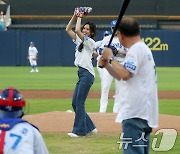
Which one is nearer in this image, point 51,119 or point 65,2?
point 51,119

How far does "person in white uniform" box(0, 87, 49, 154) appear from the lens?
465 cm

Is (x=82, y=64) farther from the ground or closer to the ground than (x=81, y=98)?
farther from the ground

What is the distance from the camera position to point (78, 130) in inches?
454

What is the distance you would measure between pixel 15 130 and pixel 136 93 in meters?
2.21

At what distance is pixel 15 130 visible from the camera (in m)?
4.71

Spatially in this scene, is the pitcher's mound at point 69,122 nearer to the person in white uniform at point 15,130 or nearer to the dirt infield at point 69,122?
the dirt infield at point 69,122

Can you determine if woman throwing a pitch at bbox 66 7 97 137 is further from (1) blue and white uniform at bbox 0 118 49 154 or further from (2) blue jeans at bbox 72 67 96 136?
(1) blue and white uniform at bbox 0 118 49 154

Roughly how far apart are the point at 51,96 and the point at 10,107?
54.2 feet

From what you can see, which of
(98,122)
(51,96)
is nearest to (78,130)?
(98,122)

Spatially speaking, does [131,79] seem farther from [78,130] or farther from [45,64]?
[45,64]

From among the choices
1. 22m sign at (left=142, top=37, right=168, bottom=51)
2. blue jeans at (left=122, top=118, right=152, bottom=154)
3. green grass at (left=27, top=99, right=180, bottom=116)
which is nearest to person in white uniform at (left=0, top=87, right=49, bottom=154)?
blue jeans at (left=122, top=118, right=152, bottom=154)

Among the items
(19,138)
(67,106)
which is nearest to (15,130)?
(19,138)

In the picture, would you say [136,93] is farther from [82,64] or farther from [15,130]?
[82,64]

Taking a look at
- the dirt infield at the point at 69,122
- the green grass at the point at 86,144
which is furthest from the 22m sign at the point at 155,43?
the green grass at the point at 86,144
